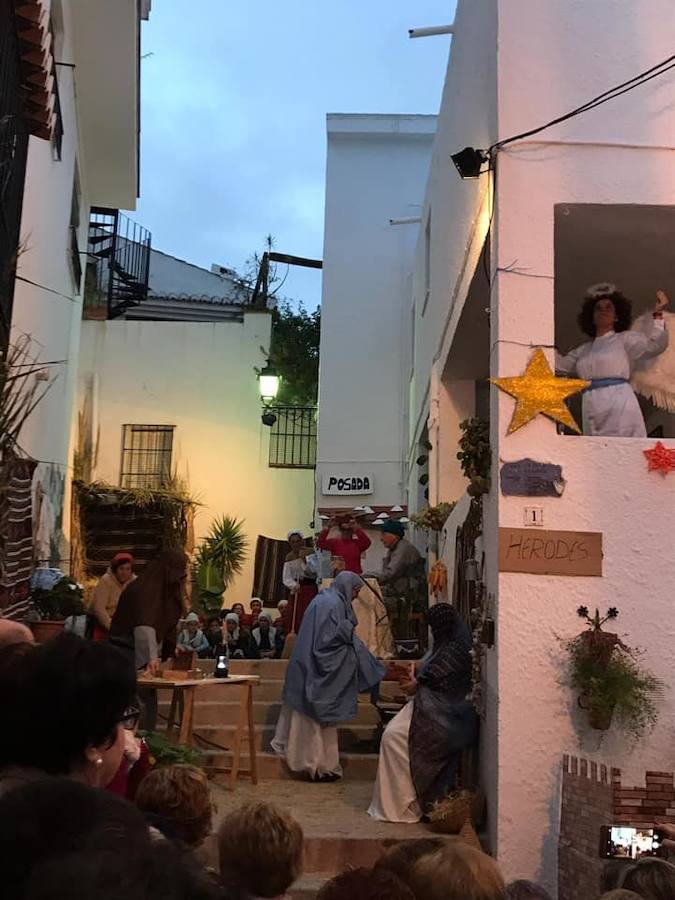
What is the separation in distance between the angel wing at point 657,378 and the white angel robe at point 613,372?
47 centimetres

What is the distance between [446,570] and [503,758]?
4068 millimetres

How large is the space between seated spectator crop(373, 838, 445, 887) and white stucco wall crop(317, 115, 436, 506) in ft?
42.5

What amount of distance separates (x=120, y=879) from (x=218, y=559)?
15.9 metres

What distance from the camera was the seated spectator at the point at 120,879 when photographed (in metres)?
0.88

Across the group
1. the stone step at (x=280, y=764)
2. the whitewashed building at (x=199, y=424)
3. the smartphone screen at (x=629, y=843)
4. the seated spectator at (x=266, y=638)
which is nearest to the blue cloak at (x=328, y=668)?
the stone step at (x=280, y=764)

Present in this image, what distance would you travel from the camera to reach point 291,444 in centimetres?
1764

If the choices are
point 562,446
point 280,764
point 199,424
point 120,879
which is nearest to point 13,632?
point 120,879

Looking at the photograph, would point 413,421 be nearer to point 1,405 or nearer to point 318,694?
point 318,694

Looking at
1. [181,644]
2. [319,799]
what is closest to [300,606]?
[181,644]

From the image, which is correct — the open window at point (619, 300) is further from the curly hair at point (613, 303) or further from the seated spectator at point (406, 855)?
the seated spectator at point (406, 855)

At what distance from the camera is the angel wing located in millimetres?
7195

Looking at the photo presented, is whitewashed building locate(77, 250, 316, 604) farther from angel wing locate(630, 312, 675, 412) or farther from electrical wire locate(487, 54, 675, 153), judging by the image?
electrical wire locate(487, 54, 675, 153)

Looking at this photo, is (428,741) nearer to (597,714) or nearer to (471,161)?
(597,714)

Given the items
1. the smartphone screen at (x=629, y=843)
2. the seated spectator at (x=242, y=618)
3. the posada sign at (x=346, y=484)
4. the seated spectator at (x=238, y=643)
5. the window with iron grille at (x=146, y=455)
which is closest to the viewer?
the smartphone screen at (x=629, y=843)
